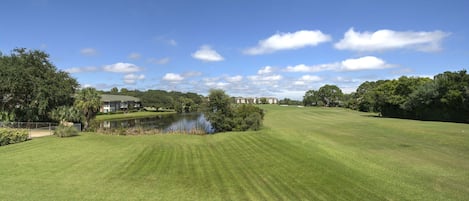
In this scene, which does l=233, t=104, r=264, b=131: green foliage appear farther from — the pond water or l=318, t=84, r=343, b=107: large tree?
l=318, t=84, r=343, b=107: large tree

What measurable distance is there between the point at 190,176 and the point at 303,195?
13.4 ft

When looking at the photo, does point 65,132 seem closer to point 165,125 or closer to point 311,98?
point 165,125

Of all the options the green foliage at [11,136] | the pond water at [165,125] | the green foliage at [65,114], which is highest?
the green foliage at [65,114]

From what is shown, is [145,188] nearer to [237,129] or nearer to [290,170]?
[290,170]

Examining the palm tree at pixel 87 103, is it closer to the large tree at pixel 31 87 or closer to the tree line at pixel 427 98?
the large tree at pixel 31 87

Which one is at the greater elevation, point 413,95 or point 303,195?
point 413,95

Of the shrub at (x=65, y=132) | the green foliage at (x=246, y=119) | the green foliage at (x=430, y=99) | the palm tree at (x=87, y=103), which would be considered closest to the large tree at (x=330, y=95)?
the green foliage at (x=430, y=99)

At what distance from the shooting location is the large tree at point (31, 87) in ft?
82.8

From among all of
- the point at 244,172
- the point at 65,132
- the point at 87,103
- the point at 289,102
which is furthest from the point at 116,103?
the point at 289,102

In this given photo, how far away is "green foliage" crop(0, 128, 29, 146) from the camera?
16.5m

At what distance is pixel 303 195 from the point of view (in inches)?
285

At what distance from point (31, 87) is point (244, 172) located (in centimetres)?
2611

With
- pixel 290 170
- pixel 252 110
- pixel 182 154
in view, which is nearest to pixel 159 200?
pixel 290 170

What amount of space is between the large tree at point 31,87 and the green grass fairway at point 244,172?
1301 centimetres
